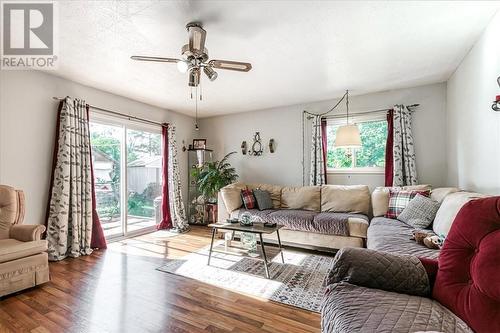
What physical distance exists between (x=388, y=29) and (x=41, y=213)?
178 inches

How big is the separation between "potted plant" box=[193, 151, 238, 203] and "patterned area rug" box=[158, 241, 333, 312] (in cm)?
155

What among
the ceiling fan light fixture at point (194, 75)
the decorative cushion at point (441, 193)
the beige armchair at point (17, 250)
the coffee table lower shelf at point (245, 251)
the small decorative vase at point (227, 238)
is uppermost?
the ceiling fan light fixture at point (194, 75)

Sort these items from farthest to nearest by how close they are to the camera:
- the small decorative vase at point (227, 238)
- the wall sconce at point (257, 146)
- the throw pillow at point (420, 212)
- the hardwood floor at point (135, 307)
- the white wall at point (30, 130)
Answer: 1. the wall sconce at point (257, 146)
2. the small decorative vase at point (227, 238)
3. the white wall at point (30, 130)
4. the throw pillow at point (420, 212)
5. the hardwood floor at point (135, 307)

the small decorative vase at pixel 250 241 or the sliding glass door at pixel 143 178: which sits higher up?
the sliding glass door at pixel 143 178

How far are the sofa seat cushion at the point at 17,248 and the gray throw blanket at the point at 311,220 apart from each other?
2423 mm

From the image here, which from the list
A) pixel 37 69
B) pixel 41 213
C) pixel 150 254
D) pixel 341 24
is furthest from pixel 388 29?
pixel 41 213

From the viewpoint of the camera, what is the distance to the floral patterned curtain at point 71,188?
3.10m

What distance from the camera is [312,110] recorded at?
4.44 meters

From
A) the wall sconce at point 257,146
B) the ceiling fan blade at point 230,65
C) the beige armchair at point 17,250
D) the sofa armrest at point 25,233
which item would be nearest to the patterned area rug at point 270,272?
the beige armchair at point 17,250

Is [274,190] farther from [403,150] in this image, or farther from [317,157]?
[403,150]

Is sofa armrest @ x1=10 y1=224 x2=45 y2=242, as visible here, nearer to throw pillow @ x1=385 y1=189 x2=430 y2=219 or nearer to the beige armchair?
the beige armchair

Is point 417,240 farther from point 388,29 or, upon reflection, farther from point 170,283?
point 170,283

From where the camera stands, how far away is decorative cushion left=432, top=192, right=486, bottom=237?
2.08 m

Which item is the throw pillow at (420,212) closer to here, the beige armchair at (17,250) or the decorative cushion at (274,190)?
the decorative cushion at (274,190)
